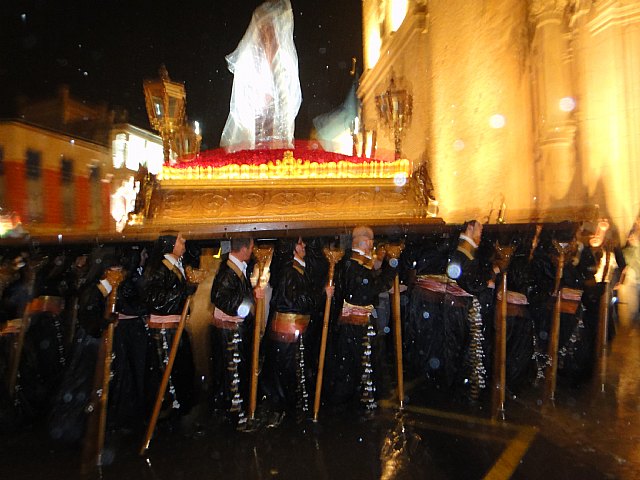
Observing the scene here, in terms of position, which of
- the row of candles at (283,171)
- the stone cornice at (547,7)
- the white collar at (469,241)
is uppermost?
the stone cornice at (547,7)

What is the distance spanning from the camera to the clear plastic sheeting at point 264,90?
31.6 feet

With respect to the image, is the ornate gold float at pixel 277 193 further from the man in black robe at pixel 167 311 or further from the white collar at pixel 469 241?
the man in black robe at pixel 167 311

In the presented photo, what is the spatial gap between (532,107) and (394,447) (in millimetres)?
7280

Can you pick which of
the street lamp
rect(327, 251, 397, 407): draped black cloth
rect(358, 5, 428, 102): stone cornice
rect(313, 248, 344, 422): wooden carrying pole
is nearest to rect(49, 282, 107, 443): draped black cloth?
rect(313, 248, 344, 422): wooden carrying pole

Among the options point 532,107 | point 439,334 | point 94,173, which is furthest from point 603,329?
point 94,173

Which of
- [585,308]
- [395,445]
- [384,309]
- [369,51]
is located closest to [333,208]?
[384,309]

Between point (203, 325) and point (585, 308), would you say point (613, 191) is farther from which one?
point (203, 325)

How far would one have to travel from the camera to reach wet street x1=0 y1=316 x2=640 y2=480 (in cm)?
288

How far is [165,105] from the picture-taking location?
7895 millimetres

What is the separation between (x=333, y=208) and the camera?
651 centimetres

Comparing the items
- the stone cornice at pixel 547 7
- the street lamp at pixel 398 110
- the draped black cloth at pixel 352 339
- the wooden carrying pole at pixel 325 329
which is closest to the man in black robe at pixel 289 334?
the wooden carrying pole at pixel 325 329

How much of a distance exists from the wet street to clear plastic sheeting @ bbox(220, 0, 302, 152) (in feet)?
22.7

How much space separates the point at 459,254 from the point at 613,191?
12.8 ft

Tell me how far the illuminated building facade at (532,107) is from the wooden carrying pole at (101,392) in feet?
15.1
